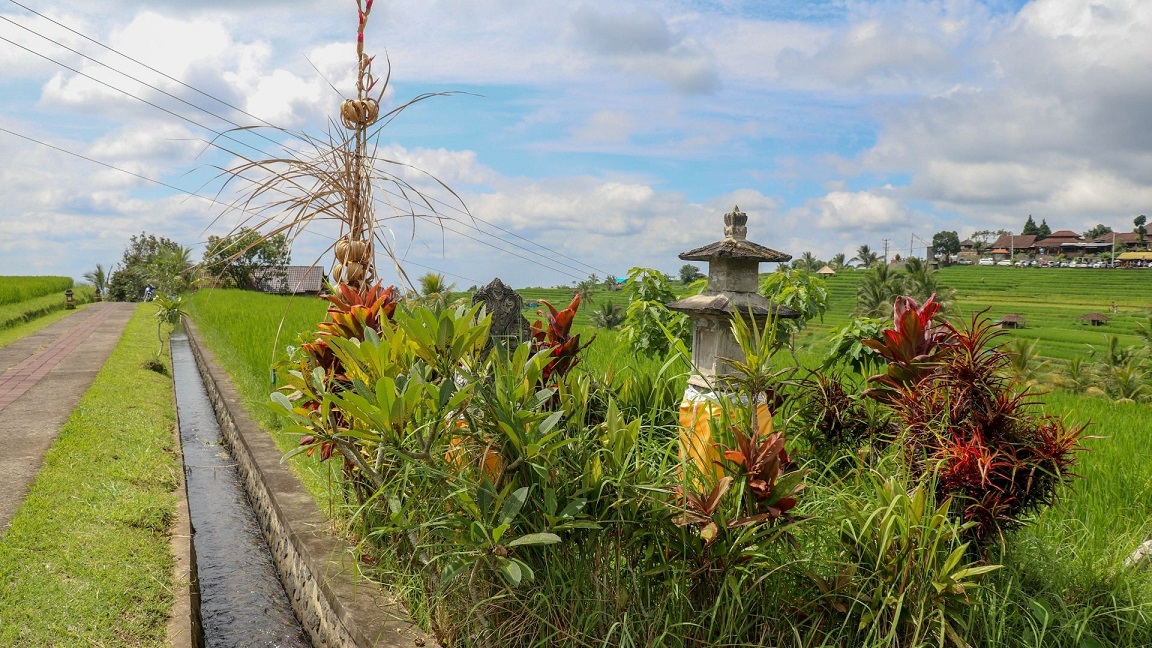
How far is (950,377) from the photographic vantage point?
2312mm

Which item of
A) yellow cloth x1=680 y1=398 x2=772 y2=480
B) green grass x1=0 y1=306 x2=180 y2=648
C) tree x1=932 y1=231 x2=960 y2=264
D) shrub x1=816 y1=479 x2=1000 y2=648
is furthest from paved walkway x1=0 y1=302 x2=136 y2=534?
tree x1=932 y1=231 x2=960 y2=264

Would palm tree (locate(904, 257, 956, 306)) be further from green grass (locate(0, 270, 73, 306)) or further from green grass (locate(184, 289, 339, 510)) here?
green grass (locate(0, 270, 73, 306))

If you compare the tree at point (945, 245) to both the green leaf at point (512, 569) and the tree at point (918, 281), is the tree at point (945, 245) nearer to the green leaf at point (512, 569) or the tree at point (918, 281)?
the tree at point (918, 281)

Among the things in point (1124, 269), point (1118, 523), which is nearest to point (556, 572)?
point (1118, 523)

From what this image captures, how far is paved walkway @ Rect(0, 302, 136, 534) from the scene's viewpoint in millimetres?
4812

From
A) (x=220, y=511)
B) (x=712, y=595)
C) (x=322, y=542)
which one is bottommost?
(x=220, y=511)

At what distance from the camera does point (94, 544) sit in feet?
11.8

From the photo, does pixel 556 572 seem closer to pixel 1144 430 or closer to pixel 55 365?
pixel 1144 430

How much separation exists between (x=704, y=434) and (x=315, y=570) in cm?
164

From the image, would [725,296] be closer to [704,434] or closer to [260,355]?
[704,434]

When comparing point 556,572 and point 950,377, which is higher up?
point 950,377

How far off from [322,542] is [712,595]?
1.87 metres

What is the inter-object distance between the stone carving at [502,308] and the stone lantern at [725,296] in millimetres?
654

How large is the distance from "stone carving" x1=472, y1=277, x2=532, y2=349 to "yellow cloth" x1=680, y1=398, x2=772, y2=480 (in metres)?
0.80
